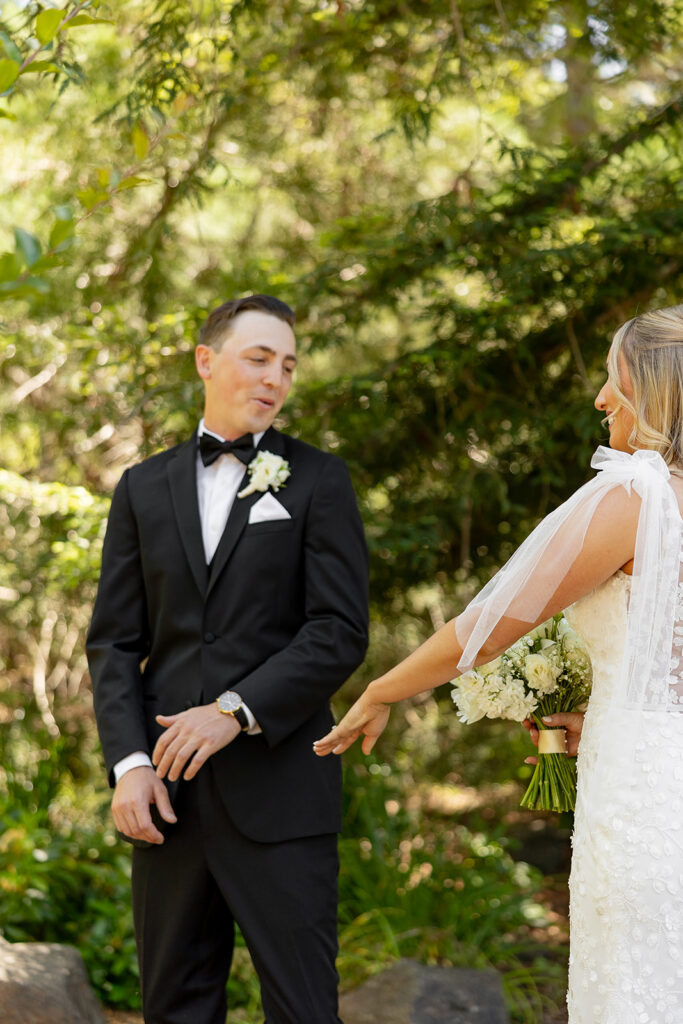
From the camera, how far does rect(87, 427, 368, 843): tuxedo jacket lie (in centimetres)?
239

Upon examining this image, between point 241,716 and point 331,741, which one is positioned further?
point 241,716

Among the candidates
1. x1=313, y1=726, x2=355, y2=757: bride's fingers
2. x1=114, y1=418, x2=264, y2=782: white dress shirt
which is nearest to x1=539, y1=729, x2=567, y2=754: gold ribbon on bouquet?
x1=313, y1=726, x2=355, y2=757: bride's fingers

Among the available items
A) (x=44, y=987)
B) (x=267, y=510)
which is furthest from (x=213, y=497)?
(x=44, y=987)

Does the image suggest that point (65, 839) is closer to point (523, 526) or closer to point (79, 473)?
point (79, 473)

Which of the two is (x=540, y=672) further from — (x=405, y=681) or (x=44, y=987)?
(x=44, y=987)

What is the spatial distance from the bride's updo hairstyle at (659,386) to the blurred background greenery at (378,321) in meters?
1.73

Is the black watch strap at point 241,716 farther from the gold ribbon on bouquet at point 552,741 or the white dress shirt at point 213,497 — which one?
the gold ribbon on bouquet at point 552,741

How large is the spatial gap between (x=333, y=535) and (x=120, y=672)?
0.66 meters

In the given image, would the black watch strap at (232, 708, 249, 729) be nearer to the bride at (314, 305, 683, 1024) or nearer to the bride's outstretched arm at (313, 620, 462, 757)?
the bride's outstretched arm at (313, 620, 462, 757)

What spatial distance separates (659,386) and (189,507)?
4.07 feet

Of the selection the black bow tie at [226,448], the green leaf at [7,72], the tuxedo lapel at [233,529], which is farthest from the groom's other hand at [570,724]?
the green leaf at [7,72]

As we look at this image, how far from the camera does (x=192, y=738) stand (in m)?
2.31

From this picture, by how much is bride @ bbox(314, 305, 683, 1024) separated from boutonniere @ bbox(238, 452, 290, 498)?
76 centimetres

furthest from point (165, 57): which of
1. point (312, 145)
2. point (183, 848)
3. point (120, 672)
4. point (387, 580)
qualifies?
point (183, 848)
